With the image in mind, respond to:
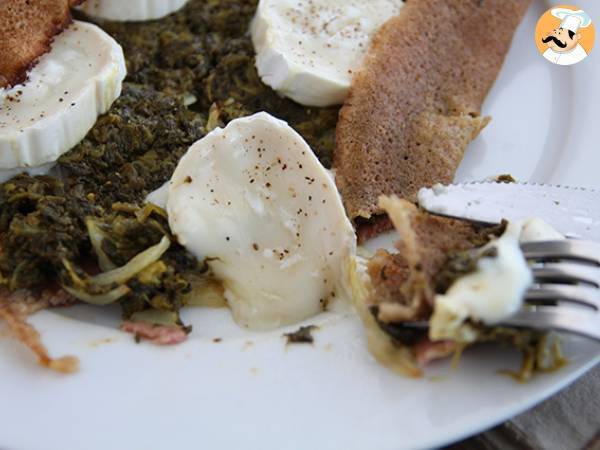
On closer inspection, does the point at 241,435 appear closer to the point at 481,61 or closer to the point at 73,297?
the point at 73,297

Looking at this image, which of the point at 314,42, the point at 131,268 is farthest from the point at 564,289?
the point at 314,42

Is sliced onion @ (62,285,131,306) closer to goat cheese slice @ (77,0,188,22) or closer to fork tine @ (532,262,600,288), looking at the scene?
fork tine @ (532,262,600,288)

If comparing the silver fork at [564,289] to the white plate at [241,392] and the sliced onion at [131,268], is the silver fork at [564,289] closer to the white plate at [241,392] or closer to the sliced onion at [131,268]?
the white plate at [241,392]

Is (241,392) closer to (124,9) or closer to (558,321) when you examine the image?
(558,321)

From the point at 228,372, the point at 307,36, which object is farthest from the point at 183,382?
the point at 307,36

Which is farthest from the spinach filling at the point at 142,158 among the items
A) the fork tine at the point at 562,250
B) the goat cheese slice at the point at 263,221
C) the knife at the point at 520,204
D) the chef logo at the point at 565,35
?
the chef logo at the point at 565,35

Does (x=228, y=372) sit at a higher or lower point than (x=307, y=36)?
lower
